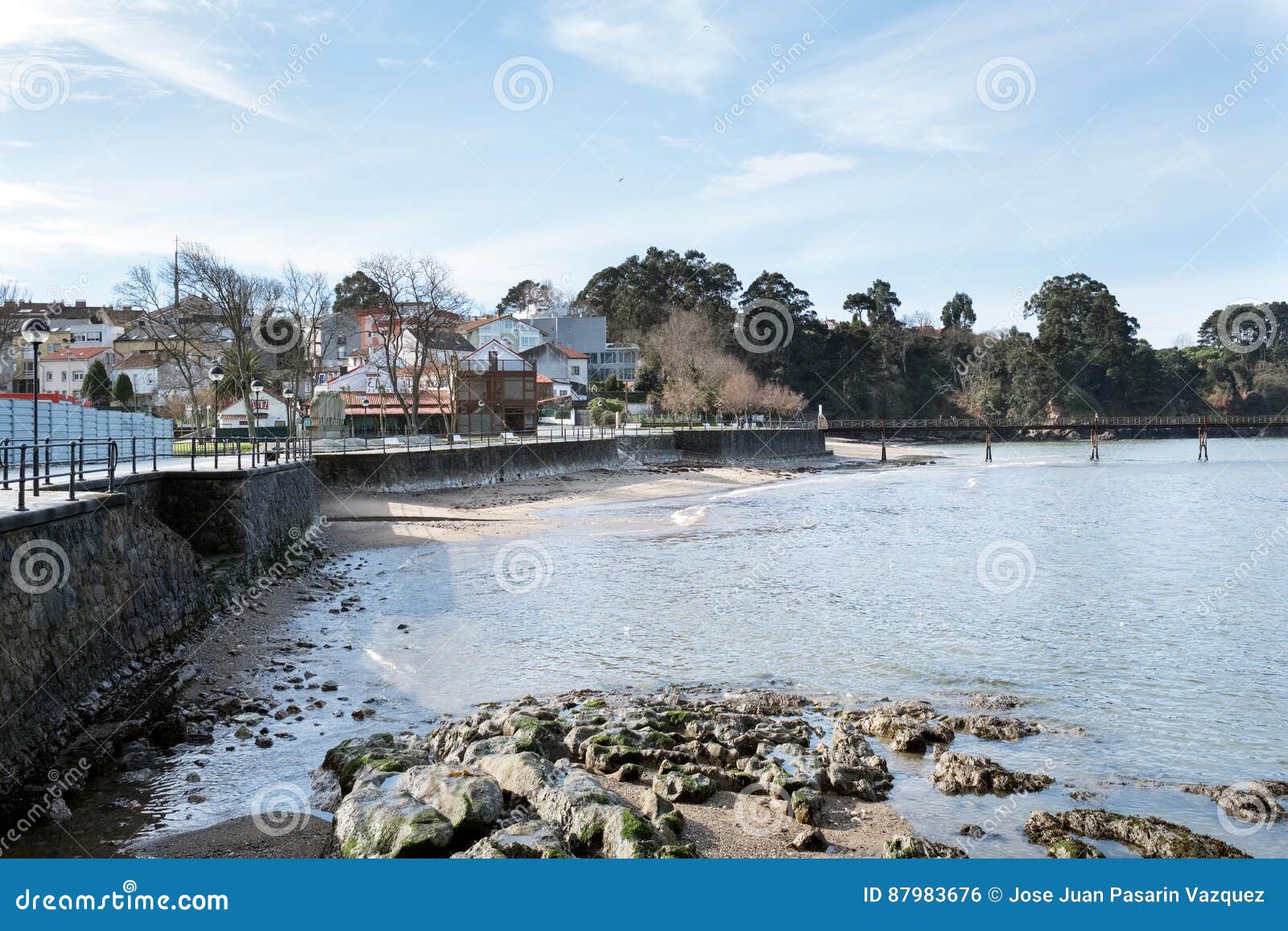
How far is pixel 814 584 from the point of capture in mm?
23391

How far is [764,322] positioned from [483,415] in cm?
4947

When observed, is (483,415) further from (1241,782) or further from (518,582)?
(1241,782)

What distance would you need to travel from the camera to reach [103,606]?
43.2 ft

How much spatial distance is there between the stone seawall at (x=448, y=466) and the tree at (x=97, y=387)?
1322 inches

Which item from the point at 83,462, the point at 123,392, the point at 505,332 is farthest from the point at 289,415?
the point at 505,332

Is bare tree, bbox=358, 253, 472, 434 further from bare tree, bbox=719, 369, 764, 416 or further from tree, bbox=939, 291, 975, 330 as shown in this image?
tree, bbox=939, 291, 975, 330

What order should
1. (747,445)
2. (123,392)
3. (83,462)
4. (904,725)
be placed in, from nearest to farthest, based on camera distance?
1. (904,725)
2. (83,462)
3. (123,392)
4. (747,445)

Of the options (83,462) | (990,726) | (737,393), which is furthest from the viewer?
(737,393)

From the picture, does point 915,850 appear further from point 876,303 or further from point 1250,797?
point 876,303

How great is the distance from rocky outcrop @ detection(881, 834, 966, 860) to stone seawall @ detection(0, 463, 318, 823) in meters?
7.61

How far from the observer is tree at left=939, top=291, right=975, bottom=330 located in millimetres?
137125

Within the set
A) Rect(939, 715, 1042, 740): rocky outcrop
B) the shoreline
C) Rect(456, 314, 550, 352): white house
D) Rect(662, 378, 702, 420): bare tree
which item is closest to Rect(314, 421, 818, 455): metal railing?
Rect(662, 378, 702, 420): bare tree

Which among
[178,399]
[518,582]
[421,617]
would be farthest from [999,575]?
[178,399]

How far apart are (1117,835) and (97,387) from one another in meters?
73.1
